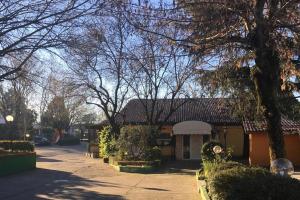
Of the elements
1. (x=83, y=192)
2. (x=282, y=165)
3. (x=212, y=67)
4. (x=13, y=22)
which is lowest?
(x=83, y=192)

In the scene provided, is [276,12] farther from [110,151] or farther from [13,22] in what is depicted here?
[110,151]

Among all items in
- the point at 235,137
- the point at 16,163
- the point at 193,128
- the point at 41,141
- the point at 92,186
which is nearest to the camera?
the point at 92,186

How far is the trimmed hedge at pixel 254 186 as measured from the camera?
10.2 metres

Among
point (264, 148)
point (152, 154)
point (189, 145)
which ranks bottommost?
point (152, 154)

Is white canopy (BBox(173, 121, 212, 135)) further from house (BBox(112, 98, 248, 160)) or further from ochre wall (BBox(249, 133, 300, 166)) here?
ochre wall (BBox(249, 133, 300, 166))

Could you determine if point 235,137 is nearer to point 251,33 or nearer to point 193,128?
point 193,128

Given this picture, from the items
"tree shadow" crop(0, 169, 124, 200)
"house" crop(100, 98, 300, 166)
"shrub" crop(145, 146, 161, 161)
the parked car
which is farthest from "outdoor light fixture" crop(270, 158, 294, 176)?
the parked car

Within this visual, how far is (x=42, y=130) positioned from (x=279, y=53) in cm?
7958

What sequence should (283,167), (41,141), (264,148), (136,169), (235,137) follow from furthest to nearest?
(41,141)
(235,137)
(264,148)
(136,169)
(283,167)

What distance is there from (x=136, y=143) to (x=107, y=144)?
711 cm

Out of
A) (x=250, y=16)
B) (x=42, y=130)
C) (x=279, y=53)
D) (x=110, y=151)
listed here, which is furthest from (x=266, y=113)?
(x=42, y=130)

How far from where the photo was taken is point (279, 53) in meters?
12.4

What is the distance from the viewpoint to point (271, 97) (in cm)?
1225

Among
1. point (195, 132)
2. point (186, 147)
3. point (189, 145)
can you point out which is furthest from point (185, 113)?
point (195, 132)
